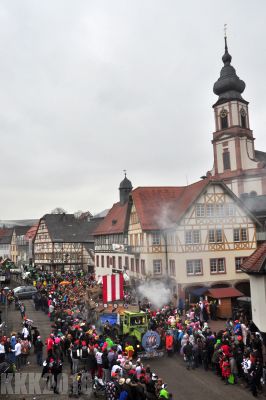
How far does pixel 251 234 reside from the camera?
36781mm

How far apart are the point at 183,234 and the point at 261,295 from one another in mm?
16522

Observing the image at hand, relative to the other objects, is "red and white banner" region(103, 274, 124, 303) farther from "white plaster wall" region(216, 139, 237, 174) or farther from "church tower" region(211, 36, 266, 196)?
"white plaster wall" region(216, 139, 237, 174)

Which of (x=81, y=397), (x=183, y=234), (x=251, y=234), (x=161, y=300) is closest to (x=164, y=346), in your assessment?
(x=81, y=397)

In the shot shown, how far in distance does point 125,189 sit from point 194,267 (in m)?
20.9

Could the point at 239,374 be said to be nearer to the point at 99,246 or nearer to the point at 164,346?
the point at 164,346

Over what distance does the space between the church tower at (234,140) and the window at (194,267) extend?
23.6 metres

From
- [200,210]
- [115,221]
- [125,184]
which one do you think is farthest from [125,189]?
[200,210]

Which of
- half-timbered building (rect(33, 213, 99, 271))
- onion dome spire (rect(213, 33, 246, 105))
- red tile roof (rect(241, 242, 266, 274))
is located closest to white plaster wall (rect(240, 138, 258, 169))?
onion dome spire (rect(213, 33, 246, 105))

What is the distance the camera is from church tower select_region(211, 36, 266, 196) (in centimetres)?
5631

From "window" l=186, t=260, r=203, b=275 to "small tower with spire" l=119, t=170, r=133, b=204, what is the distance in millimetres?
19148

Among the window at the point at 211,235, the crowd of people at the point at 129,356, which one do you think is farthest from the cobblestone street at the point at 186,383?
the window at the point at 211,235

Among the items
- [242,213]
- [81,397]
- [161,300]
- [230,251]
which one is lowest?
[81,397]

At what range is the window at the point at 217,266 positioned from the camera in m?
35.4

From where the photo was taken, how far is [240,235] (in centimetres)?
3647
